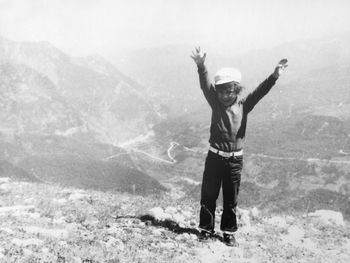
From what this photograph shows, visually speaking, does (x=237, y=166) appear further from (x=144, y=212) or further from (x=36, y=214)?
(x=36, y=214)

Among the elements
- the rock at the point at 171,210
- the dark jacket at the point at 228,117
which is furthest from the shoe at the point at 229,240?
the rock at the point at 171,210

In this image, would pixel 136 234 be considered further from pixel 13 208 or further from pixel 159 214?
pixel 13 208

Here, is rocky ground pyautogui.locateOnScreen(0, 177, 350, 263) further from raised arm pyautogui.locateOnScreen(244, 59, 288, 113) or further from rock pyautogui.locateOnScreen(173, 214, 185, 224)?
raised arm pyautogui.locateOnScreen(244, 59, 288, 113)

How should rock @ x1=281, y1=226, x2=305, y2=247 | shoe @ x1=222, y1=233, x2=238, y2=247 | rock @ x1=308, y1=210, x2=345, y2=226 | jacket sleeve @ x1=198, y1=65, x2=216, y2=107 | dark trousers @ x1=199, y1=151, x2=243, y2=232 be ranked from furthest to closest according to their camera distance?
rock @ x1=308, y1=210, x2=345, y2=226 → rock @ x1=281, y1=226, x2=305, y2=247 → shoe @ x1=222, y1=233, x2=238, y2=247 → dark trousers @ x1=199, y1=151, x2=243, y2=232 → jacket sleeve @ x1=198, y1=65, x2=216, y2=107

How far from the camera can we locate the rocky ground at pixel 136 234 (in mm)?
9219

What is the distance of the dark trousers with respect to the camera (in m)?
9.84

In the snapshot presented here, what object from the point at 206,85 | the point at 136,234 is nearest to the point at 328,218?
the point at 136,234

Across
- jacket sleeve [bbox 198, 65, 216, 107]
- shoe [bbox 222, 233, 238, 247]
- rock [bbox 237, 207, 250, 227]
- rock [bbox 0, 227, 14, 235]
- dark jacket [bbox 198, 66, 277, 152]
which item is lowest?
rock [bbox 237, 207, 250, 227]

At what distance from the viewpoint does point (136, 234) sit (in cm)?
1104

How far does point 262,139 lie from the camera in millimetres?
198250

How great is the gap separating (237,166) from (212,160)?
0.61m

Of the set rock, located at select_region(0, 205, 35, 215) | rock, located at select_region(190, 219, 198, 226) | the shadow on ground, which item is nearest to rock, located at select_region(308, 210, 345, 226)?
rock, located at select_region(190, 219, 198, 226)

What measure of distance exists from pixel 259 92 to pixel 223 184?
2.39 m

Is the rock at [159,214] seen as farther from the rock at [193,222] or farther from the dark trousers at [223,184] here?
the dark trousers at [223,184]
